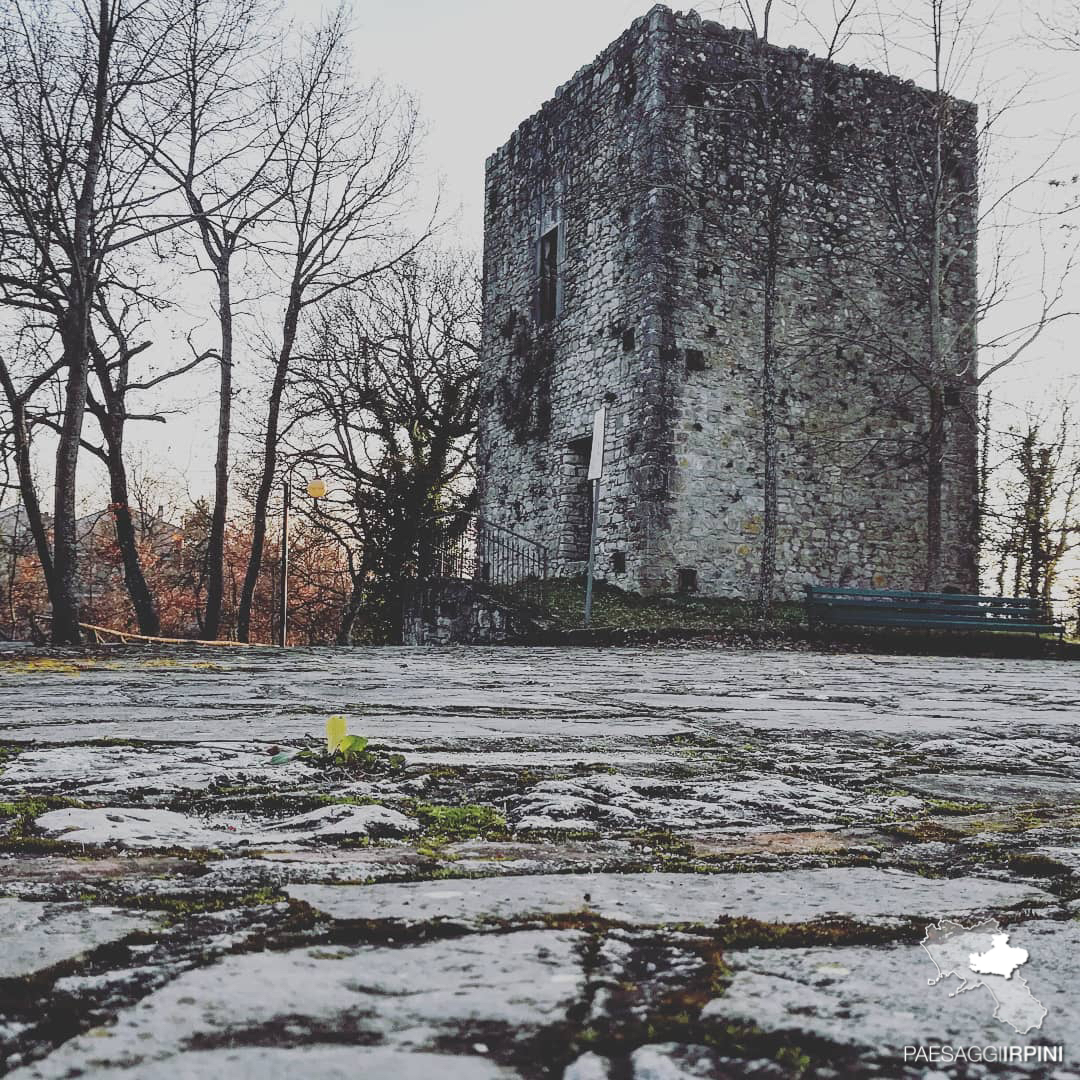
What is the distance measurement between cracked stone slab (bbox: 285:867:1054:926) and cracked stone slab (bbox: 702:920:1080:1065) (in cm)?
13

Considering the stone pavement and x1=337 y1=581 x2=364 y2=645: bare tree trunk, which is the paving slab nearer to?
the stone pavement

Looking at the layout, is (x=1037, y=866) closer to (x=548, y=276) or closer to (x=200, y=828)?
(x=200, y=828)

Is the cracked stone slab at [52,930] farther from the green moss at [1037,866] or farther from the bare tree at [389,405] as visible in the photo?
→ the bare tree at [389,405]

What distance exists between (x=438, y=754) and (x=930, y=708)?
7.85ft

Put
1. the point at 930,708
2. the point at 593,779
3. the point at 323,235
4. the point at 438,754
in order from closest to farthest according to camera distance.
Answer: the point at 593,779
the point at 438,754
the point at 930,708
the point at 323,235

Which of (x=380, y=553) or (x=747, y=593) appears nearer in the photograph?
(x=747, y=593)

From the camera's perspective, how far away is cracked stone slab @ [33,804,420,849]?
4.27 feet

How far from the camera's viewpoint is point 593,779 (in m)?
1.88

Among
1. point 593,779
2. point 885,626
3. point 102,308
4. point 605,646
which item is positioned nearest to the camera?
point 593,779

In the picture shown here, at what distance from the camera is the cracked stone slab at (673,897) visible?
0.99m

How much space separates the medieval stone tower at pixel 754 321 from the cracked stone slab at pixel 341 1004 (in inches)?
504

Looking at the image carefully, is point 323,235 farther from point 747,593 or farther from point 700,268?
point 747,593

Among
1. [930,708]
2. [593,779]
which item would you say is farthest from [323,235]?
[593,779]

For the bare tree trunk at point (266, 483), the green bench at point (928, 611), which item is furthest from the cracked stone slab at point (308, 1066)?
the bare tree trunk at point (266, 483)
